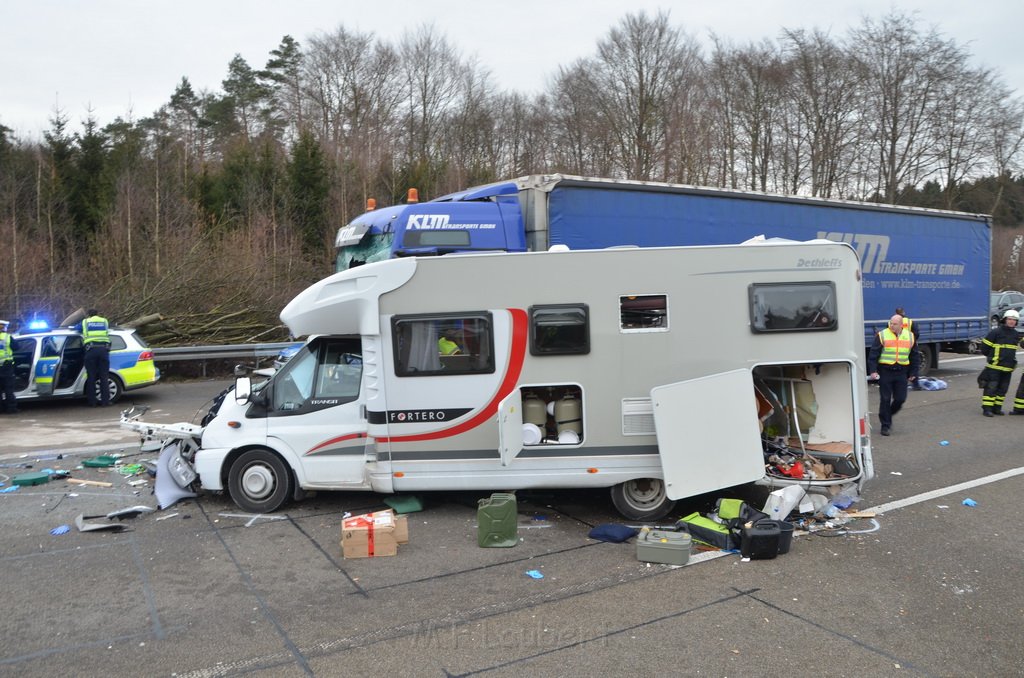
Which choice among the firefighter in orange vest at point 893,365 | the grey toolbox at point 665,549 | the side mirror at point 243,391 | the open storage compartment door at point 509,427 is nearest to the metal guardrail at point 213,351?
the side mirror at point 243,391

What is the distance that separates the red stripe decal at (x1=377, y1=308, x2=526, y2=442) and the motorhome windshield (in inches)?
140

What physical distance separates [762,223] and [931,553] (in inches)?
310

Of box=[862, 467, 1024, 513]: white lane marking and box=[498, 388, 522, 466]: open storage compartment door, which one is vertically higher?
box=[498, 388, 522, 466]: open storage compartment door

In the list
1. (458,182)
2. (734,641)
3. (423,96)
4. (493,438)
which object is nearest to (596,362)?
(493,438)

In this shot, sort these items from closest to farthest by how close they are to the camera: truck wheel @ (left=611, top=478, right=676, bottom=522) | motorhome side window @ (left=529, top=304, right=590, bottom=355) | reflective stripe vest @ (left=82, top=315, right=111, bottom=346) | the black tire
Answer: motorhome side window @ (left=529, top=304, right=590, bottom=355), truck wheel @ (left=611, top=478, right=676, bottom=522), reflective stripe vest @ (left=82, top=315, right=111, bottom=346), the black tire

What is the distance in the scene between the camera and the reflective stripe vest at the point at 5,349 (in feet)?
41.4

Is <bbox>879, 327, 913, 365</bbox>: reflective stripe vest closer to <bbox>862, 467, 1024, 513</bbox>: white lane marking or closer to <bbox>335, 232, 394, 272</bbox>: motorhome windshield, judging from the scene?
<bbox>862, 467, 1024, 513</bbox>: white lane marking

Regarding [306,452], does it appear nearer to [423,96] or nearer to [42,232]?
[42,232]

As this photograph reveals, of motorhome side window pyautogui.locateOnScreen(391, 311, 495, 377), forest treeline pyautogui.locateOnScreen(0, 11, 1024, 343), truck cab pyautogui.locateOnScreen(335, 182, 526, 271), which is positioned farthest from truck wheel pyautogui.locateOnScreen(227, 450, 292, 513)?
forest treeline pyautogui.locateOnScreen(0, 11, 1024, 343)

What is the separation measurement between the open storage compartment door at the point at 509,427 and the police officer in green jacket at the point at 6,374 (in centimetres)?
1027

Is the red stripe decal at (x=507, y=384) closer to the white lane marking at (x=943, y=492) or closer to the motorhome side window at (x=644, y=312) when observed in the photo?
the motorhome side window at (x=644, y=312)

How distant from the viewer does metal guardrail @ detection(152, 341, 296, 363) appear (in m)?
17.4

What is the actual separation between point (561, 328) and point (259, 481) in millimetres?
3135

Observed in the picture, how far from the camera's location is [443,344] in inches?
266
